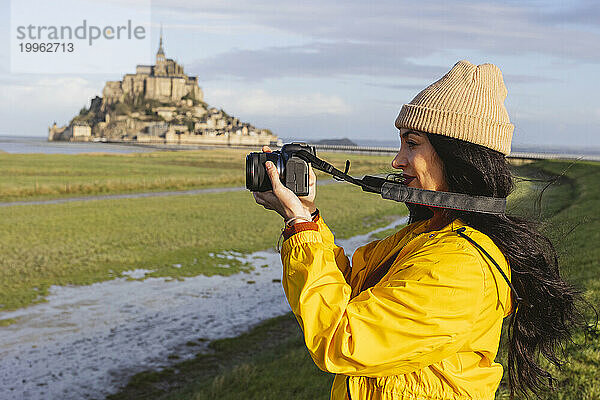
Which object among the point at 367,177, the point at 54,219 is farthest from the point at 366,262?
the point at 54,219

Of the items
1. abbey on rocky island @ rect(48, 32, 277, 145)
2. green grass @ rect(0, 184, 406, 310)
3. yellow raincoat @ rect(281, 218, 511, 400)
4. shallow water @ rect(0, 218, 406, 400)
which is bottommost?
shallow water @ rect(0, 218, 406, 400)

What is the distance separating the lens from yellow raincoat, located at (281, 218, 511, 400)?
1856 mm

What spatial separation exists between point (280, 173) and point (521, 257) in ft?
3.23

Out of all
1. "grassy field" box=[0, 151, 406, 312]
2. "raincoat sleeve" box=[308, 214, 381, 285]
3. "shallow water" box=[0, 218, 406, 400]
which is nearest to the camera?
"raincoat sleeve" box=[308, 214, 381, 285]

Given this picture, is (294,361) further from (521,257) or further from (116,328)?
(521,257)

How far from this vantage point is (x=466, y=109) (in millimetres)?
2041

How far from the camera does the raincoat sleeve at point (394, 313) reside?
6.08 ft

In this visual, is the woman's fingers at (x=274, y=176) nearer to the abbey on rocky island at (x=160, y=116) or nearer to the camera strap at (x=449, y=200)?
the camera strap at (x=449, y=200)

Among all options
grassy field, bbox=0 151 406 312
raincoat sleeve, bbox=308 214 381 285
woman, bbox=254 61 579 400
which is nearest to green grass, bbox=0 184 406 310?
grassy field, bbox=0 151 406 312

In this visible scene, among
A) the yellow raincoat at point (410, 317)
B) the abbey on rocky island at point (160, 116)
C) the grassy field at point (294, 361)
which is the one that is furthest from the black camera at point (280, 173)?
the abbey on rocky island at point (160, 116)

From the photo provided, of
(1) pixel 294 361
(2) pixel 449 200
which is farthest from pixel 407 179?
(1) pixel 294 361

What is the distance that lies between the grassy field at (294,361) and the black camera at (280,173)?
965mm

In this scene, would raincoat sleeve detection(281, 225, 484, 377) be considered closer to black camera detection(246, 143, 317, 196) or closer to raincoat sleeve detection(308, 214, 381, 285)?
black camera detection(246, 143, 317, 196)

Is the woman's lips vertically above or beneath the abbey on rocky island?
beneath
